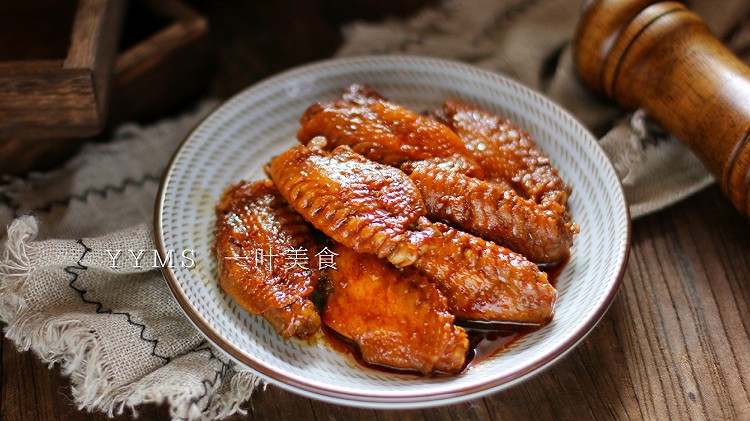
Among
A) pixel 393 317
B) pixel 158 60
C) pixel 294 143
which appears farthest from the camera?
pixel 158 60

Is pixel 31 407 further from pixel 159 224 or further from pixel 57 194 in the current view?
pixel 57 194

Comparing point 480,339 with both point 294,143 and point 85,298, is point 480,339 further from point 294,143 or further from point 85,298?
point 85,298

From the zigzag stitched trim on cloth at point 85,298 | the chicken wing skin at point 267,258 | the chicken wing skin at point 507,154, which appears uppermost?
the chicken wing skin at point 507,154

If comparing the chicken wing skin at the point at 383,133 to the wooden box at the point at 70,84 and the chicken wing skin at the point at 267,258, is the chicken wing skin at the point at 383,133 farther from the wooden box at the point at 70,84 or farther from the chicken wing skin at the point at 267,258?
the wooden box at the point at 70,84

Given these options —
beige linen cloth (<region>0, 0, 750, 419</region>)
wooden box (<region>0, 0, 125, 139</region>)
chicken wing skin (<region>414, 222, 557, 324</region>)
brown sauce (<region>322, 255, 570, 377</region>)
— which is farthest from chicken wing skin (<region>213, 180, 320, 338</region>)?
wooden box (<region>0, 0, 125, 139</region>)

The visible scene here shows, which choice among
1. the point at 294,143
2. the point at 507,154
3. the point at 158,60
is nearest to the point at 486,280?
the point at 507,154

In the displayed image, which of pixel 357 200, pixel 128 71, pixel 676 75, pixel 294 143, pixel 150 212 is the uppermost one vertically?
pixel 676 75

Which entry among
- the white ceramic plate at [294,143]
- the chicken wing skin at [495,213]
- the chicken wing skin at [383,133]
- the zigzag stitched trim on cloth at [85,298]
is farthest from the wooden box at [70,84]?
the chicken wing skin at [495,213]
